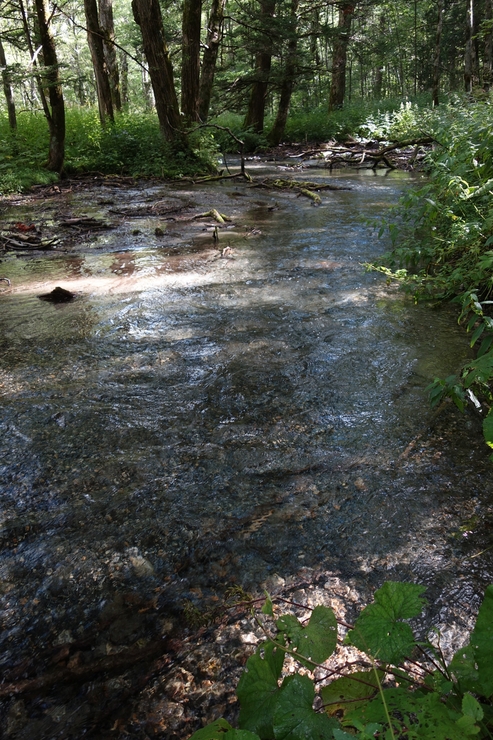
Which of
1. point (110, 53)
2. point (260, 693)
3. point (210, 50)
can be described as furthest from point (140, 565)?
point (110, 53)

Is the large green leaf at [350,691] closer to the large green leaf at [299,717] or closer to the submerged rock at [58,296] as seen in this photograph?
the large green leaf at [299,717]

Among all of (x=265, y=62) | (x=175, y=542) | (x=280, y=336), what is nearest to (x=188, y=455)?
(x=175, y=542)

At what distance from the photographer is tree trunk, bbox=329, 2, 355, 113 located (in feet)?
59.5

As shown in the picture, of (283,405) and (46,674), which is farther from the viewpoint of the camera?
(283,405)

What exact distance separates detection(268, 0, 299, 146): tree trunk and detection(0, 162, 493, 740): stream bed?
580 inches

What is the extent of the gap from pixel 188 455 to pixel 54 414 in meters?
1.00

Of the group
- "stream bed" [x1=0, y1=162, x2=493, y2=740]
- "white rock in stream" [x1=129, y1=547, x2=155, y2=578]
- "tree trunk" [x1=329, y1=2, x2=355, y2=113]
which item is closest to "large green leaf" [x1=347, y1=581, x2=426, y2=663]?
"stream bed" [x1=0, y1=162, x2=493, y2=740]

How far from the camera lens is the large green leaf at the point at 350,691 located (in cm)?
124

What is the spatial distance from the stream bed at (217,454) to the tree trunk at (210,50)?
42.1 ft

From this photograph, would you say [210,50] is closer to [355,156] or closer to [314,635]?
[355,156]

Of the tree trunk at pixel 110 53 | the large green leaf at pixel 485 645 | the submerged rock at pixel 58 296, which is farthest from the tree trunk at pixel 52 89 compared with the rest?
the large green leaf at pixel 485 645

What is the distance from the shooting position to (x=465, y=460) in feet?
8.39

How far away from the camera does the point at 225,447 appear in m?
2.76

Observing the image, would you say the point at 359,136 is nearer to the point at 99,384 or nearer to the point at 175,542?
the point at 99,384
